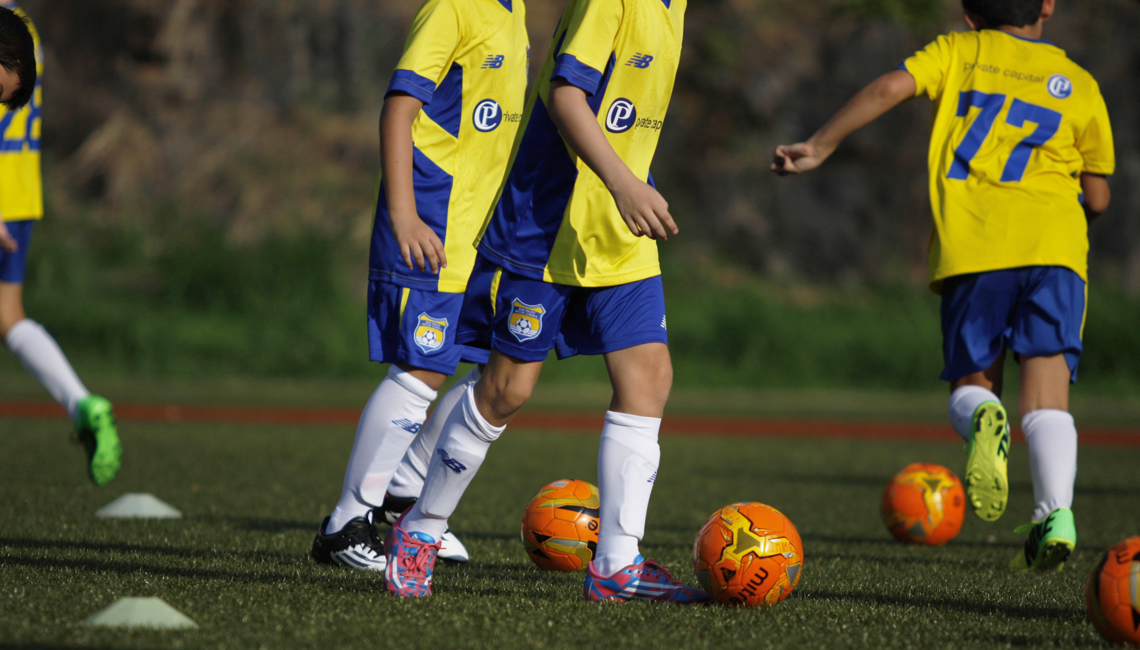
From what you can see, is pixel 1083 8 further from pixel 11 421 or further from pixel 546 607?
pixel 546 607

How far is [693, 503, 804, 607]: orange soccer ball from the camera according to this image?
2.88m

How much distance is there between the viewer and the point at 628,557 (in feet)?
9.32

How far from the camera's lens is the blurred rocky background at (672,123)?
22391mm

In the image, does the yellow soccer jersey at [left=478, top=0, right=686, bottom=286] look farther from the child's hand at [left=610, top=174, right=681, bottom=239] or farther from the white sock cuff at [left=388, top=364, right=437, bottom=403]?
the white sock cuff at [left=388, top=364, right=437, bottom=403]

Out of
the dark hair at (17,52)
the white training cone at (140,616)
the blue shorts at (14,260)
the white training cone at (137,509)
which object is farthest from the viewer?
the blue shorts at (14,260)

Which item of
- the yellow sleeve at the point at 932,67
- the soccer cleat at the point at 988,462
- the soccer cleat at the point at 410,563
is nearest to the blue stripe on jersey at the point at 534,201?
the soccer cleat at the point at 410,563

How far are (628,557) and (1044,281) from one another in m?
1.77

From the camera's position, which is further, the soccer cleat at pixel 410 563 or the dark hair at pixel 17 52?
the dark hair at pixel 17 52

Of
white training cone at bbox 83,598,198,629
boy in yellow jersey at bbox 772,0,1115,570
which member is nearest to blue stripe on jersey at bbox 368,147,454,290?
boy in yellow jersey at bbox 772,0,1115,570

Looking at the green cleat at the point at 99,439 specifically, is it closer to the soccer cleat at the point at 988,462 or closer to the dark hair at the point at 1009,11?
the soccer cleat at the point at 988,462

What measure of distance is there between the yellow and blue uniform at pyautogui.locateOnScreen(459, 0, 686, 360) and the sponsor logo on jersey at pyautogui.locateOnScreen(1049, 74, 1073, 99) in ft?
5.14

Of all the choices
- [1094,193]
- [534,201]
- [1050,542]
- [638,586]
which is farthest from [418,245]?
[1094,193]

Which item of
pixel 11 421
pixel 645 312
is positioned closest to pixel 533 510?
pixel 645 312

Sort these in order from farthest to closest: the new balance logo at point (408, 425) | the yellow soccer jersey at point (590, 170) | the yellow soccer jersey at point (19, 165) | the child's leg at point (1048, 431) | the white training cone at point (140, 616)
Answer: the yellow soccer jersey at point (19, 165) < the new balance logo at point (408, 425) < the child's leg at point (1048, 431) < the yellow soccer jersey at point (590, 170) < the white training cone at point (140, 616)
